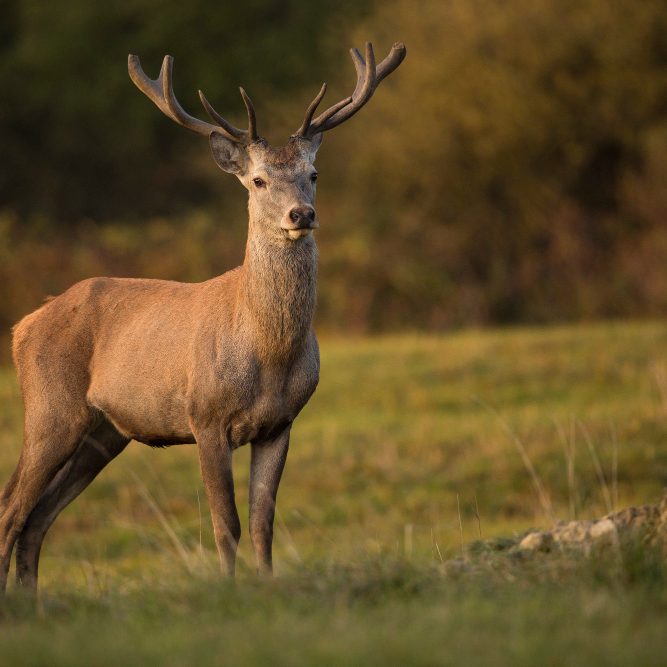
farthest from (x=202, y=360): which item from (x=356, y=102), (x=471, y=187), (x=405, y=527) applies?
(x=471, y=187)

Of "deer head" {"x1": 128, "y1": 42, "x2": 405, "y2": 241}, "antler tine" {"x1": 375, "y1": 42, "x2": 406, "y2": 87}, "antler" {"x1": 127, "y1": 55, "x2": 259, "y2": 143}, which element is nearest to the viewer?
"deer head" {"x1": 128, "y1": 42, "x2": 405, "y2": 241}

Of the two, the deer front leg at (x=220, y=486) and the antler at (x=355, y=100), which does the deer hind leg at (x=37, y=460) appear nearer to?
the deer front leg at (x=220, y=486)

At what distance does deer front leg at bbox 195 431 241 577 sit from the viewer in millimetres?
6812

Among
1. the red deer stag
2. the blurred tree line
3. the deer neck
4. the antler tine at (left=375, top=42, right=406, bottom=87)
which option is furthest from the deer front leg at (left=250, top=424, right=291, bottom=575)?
the blurred tree line

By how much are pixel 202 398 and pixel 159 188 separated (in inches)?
1311

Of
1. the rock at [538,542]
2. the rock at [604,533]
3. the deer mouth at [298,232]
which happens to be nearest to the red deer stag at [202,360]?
the deer mouth at [298,232]

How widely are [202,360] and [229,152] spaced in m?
1.23

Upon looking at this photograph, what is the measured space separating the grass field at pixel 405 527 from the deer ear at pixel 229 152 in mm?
1746

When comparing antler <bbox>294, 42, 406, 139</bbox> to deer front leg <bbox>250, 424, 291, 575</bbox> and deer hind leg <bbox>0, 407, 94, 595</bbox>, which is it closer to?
deer front leg <bbox>250, 424, 291, 575</bbox>

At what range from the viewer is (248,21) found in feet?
130

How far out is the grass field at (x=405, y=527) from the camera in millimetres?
4633

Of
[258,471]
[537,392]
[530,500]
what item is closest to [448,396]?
[537,392]

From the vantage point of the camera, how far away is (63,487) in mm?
7820

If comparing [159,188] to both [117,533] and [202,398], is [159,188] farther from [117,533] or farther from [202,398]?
[202,398]
